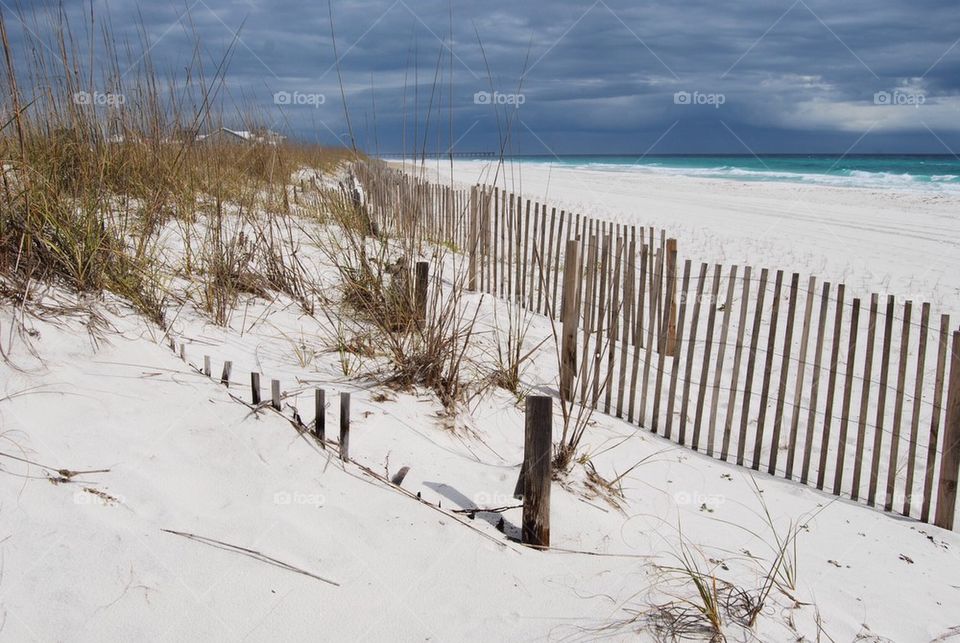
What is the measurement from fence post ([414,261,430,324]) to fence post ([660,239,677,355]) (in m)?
1.30

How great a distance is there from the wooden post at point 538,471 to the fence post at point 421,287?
1538 mm

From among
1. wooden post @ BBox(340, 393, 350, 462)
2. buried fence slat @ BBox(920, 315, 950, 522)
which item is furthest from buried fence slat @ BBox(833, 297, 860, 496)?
wooden post @ BBox(340, 393, 350, 462)

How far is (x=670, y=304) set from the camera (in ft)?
13.1

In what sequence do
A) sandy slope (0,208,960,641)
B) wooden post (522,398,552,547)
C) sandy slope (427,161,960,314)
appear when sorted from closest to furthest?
sandy slope (0,208,960,641) → wooden post (522,398,552,547) → sandy slope (427,161,960,314)

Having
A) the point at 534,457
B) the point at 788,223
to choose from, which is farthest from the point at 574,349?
the point at 788,223

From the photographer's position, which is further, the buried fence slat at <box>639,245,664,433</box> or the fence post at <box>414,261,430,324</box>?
the buried fence slat at <box>639,245,664,433</box>

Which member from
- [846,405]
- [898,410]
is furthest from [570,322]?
[898,410]

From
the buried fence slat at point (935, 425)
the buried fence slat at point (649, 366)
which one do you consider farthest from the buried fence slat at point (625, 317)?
the buried fence slat at point (935, 425)

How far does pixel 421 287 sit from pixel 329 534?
5.98ft

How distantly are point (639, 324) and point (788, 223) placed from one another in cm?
963

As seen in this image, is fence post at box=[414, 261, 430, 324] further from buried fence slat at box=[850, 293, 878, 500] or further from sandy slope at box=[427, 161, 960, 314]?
buried fence slat at box=[850, 293, 878, 500]

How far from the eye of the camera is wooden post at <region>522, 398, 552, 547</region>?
206cm

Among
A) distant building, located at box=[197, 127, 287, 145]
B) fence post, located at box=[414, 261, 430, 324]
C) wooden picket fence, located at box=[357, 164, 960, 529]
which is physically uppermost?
distant building, located at box=[197, 127, 287, 145]

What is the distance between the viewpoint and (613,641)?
1.74 metres
